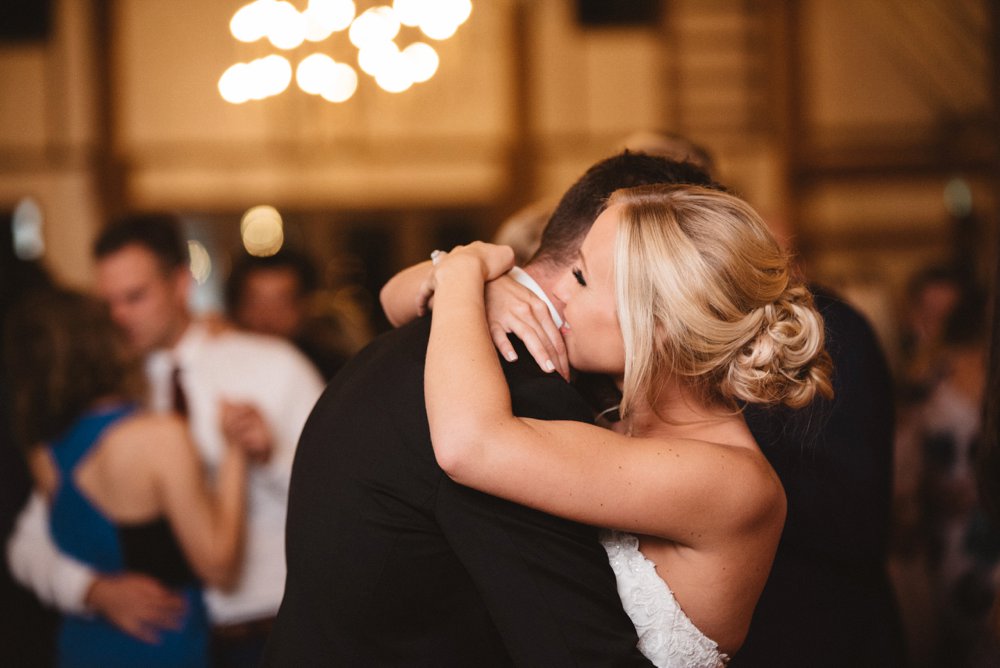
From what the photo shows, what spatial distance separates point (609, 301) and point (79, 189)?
337 inches

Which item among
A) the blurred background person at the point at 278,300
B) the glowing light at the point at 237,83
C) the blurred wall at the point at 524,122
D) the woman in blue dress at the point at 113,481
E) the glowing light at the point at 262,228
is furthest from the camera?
the glowing light at the point at 262,228

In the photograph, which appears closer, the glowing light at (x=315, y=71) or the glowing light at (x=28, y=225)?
the glowing light at (x=315, y=71)

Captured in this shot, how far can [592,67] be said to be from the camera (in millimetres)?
9398

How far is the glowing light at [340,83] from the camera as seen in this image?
5.22 m

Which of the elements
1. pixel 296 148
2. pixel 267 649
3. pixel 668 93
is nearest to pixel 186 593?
pixel 267 649

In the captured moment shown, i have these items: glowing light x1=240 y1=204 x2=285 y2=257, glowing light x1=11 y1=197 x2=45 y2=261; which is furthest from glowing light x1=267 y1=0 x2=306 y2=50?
glowing light x1=11 y1=197 x2=45 y2=261

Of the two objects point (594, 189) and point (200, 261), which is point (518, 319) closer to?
point (594, 189)

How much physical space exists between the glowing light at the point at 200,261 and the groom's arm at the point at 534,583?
8.16 m

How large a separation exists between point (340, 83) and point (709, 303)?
4412 millimetres

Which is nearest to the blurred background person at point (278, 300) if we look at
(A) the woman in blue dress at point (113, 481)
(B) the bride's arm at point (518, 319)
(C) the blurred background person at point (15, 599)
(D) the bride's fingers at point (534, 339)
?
(C) the blurred background person at point (15, 599)

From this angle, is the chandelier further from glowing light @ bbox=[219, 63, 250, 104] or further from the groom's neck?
the groom's neck

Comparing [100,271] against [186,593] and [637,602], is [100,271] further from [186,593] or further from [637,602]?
[637,602]

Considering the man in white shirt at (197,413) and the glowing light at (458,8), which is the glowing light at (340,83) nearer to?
the glowing light at (458,8)

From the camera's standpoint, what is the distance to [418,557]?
137cm
